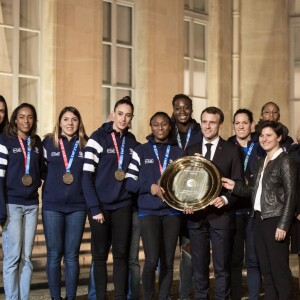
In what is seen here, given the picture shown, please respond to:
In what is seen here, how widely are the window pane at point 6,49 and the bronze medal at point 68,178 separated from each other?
630cm

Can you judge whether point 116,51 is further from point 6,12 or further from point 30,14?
point 6,12

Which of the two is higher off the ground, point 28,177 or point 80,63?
point 80,63

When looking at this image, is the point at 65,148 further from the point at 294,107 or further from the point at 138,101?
the point at 294,107

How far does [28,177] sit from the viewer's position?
9.34 meters

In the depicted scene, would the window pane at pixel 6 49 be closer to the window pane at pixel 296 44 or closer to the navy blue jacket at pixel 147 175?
the navy blue jacket at pixel 147 175

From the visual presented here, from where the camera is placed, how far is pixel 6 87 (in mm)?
15438

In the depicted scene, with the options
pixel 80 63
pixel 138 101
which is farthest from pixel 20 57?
pixel 138 101

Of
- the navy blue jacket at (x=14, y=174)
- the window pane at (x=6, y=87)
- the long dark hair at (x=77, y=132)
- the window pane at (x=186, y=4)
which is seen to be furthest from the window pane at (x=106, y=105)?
the navy blue jacket at (x=14, y=174)

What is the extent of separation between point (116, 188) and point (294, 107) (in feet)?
37.6

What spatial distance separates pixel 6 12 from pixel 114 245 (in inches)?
279

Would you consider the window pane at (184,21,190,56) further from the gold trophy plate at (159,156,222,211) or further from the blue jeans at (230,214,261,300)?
the gold trophy plate at (159,156,222,211)

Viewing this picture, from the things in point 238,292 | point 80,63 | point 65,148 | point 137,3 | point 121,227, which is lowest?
point 238,292

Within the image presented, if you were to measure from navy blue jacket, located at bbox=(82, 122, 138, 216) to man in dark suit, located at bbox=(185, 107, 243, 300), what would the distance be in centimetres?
74

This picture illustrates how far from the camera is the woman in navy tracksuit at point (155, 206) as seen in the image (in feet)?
30.8
